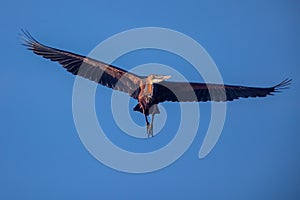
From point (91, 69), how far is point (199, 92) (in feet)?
1.32

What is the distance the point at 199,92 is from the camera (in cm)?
148

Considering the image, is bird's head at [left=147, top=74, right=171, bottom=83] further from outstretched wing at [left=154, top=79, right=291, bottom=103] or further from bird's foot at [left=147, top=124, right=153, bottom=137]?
bird's foot at [left=147, top=124, right=153, bottom=137]

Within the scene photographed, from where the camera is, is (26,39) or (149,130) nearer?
(26,39)

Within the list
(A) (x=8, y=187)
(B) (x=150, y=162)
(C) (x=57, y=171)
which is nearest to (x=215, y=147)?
(B) (x=150, y=162)

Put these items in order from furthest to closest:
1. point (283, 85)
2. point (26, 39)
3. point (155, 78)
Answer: point (283, 85), point (155, 78), point (26, 39)

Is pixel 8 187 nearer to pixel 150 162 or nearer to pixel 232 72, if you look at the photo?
pixel 150 162

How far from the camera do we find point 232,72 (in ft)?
5.18

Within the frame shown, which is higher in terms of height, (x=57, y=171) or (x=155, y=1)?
(x=155, y=1)

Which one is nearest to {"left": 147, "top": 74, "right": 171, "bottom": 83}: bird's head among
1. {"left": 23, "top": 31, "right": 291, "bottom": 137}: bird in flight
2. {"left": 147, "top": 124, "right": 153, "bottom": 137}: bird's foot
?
{"left": 23, "top": 31, "right": 291, "bottom": 137}: bird in flight

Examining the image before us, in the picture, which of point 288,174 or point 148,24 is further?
Answer: point 288,174

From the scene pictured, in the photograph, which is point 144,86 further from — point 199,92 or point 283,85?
point 283,85

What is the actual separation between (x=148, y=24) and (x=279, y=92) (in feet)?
1.98

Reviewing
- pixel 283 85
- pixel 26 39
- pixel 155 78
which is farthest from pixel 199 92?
pixel 26 39

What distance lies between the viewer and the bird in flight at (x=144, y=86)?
133cm
